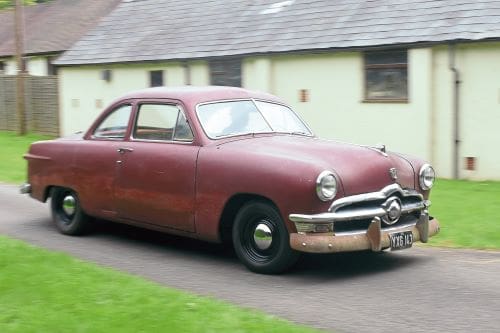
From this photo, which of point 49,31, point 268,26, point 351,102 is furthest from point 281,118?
point 49,31

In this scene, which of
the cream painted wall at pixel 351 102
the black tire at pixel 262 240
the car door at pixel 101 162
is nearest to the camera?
the black tire at pixel 262 240

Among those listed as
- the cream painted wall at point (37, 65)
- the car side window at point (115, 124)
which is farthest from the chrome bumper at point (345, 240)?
the cream painted wall at point (37, 65)

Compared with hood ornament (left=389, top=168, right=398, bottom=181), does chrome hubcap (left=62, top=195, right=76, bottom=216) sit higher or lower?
Answer: lower

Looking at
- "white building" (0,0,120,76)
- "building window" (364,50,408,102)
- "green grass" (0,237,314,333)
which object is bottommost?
"green grass" (0,237,314,333)

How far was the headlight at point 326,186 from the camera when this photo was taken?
654 centimetres

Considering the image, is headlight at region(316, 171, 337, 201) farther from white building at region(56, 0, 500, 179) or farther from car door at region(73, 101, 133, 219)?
white building at region(56, 0, 500, 179)

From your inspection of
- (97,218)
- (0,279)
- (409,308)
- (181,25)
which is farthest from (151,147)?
(181,25)

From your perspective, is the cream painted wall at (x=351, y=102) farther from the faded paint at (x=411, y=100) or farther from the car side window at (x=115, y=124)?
the car side window at (x=115, y=124)

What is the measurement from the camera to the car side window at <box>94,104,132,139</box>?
848 cm

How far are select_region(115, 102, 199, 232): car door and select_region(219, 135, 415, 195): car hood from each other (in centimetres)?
52

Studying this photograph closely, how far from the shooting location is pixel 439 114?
49.8ft

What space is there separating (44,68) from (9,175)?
61.4 feet

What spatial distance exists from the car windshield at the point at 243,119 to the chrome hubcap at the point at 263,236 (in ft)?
3.72

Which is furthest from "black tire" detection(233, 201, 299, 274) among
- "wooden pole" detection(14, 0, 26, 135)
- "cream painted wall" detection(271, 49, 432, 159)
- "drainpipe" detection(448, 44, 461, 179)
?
"wooden pole" detection(14, 0, 26, 135)
